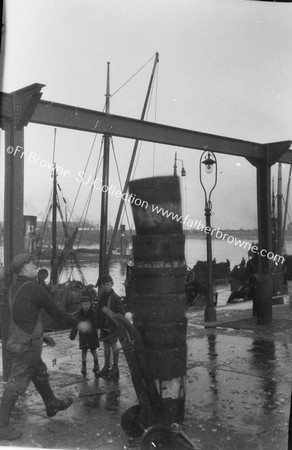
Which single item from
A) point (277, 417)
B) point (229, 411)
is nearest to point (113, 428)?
point (229, 411)

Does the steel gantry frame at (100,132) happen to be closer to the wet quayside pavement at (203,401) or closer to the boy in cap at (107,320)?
the boy in cap at (107,320)

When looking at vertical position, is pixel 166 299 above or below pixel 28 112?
below

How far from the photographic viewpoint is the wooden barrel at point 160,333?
16.2 ft

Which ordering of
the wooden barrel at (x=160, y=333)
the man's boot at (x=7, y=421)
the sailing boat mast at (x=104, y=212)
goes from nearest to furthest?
the man's boot at (x=7, y=421)
the wooden barrel at (x=160, y=333)
the sailing boat mast at (x=104, y=212)

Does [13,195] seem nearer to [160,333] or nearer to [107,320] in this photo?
[107,320]

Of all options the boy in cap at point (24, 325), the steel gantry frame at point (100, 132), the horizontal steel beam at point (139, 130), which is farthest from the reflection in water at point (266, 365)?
the horizontal steel beam at point (139, 130)

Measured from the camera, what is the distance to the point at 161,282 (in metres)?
4.95

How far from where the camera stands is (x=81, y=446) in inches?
185

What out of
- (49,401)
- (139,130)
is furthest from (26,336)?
(139,130)

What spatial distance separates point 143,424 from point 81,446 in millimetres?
643

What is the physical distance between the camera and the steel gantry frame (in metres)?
6.88

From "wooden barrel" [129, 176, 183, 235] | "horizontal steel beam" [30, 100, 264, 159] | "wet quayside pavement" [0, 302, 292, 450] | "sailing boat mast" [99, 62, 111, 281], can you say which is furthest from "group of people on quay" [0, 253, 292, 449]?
"sailing boat mast" [99, 62, 111, 281]

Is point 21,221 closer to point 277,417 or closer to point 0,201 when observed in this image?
point 0,201

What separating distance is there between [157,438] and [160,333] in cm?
100
